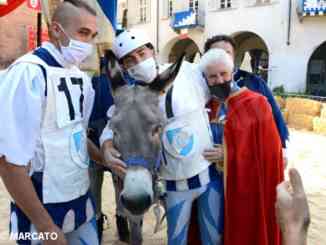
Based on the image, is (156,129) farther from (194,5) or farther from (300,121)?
(194,5)

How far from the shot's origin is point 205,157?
9.18 feet

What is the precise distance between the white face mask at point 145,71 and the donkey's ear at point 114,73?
0.13 metres

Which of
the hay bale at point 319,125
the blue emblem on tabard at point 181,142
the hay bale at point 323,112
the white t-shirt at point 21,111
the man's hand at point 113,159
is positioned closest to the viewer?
the white t-shirt at point 21,111

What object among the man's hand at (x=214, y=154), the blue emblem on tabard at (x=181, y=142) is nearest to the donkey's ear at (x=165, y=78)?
the blue emblem on tabard at (x=181, y=142)

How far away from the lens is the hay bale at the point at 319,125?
14188mm

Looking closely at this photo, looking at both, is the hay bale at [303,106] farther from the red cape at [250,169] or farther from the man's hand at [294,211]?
the man's hand at [294,211]

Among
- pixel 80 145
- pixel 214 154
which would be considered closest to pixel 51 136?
pixel 80 145

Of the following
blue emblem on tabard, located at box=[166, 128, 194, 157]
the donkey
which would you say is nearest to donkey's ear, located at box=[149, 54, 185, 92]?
the donkey

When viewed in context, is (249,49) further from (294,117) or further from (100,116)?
(100,116)

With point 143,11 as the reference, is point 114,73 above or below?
below

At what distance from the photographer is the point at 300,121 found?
15492mm

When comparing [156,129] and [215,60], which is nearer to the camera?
[156,129]

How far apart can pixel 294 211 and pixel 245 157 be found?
150cm

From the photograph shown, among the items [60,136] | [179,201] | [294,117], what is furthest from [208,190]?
[294,117]
